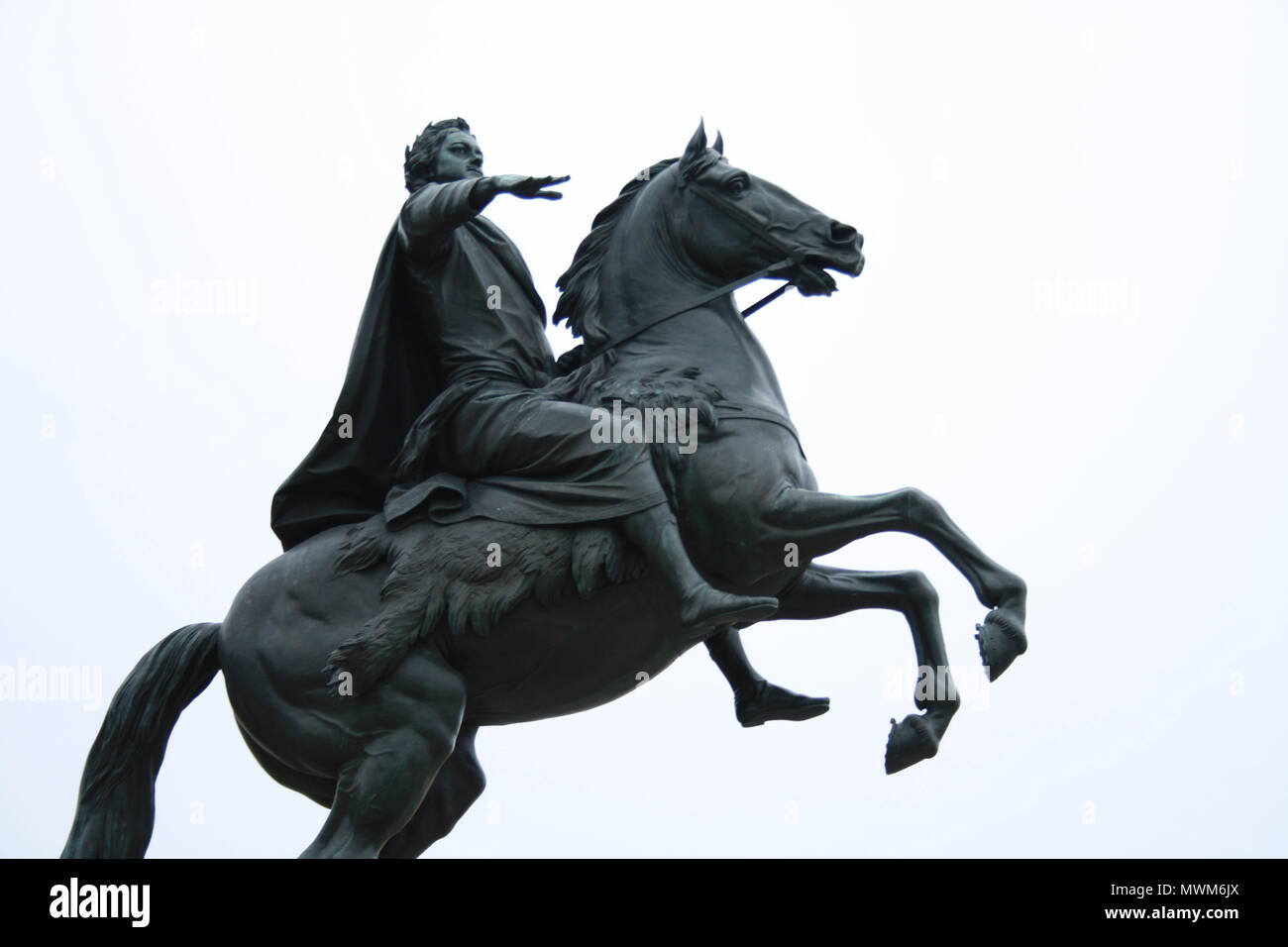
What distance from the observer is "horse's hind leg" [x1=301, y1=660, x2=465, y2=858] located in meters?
10.1

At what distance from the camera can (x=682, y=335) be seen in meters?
10.8

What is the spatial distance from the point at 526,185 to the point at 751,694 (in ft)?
8.75

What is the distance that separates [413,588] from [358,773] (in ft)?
2.77

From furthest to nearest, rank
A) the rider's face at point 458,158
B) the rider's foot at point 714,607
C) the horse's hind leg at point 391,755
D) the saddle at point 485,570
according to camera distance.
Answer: the rider's face at point 458,158 → the saddle at point 485,570 → the horse's hind leg at point 391,755 → the rider's foot at point 714,607

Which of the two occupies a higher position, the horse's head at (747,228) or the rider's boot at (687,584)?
the horse's head at (747,228)

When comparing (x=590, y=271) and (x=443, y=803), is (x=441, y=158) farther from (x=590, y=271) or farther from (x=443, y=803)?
(x=443, y=803)

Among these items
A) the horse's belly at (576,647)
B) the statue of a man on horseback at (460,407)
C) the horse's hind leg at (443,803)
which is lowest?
the horse's hind leg at (443,803)

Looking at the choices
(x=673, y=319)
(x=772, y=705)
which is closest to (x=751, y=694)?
(x=772, y=705)

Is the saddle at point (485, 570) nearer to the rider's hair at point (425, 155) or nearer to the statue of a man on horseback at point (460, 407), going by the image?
the statue of a man on horseback at point (460, 407)

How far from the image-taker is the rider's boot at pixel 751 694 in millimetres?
11094

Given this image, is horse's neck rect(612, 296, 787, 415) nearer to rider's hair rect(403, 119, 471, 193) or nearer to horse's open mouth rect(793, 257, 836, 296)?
horse's open mouth rect(793, 257, 836, 296)

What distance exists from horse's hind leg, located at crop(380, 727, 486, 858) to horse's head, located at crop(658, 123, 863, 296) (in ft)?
8.29

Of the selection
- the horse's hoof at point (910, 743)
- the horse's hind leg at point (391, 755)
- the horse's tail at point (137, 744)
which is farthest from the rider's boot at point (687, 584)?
the horse's tail at point (137, 744)

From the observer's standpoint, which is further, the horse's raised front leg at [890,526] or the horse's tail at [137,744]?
the horse's tail at [137,744]
